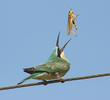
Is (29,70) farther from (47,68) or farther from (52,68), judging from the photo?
(52,68)

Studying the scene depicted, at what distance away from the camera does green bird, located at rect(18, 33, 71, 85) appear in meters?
6.96

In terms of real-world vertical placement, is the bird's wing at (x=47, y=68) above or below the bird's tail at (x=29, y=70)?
above

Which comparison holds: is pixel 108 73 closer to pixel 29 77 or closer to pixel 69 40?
pixel 29 77

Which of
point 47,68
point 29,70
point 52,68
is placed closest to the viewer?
point 29,70

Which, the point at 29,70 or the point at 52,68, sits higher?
the point at 52,68


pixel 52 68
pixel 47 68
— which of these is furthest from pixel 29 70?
pixel 52 68

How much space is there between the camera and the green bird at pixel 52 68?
6965mm

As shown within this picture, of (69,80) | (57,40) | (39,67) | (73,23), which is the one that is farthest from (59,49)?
(69,80)

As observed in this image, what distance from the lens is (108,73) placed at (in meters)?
5.62

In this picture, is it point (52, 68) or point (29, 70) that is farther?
point (52, 68)

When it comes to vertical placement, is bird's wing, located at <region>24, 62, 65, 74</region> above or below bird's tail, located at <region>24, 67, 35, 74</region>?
above

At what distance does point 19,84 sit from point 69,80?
809mm

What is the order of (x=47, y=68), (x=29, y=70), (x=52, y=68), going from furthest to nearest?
(x=52, y=68)
(x=47, y=68)
(x=29, y=70)

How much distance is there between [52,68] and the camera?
7.38m
